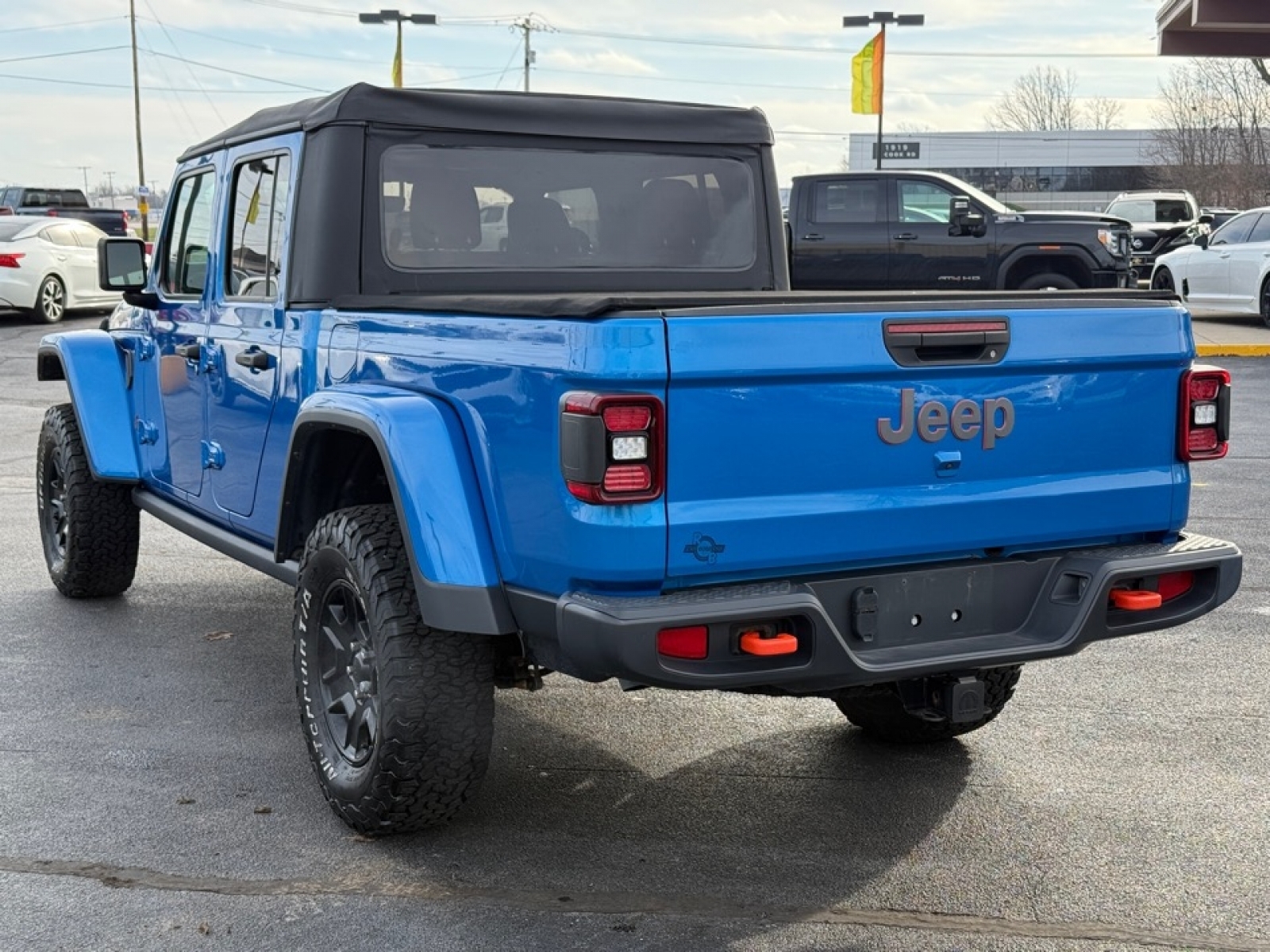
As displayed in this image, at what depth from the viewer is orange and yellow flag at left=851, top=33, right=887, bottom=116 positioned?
31.5 m

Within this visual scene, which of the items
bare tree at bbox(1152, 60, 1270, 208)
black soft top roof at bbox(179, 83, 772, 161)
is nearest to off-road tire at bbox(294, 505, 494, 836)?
black soft top roof at bbox(179, 83, 772, 161)

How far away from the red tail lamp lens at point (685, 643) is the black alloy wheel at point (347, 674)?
3.22ft

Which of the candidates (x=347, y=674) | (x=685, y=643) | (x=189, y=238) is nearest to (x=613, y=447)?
(x=685, y=643)

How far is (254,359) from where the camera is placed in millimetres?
4824

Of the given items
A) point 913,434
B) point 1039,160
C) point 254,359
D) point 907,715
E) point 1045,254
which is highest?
point 1039,160

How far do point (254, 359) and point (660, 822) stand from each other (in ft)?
6.43

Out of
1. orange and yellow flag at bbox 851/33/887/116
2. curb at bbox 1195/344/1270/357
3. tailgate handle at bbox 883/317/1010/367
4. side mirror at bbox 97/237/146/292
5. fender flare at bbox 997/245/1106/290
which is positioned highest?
orange and yellow flag at bbox 851/33/887/116

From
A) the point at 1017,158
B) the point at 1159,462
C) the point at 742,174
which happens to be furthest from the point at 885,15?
the point at 1017,158

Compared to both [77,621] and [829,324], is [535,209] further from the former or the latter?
[77,621]

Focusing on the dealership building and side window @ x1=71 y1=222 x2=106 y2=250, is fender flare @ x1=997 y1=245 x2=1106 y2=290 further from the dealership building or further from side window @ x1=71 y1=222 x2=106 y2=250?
the dealership building

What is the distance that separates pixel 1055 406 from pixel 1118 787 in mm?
1359

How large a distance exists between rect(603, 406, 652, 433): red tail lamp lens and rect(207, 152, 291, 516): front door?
1827mm

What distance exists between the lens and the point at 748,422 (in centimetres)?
341

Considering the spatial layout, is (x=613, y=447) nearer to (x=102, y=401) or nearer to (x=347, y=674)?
(x=347, y=674)
